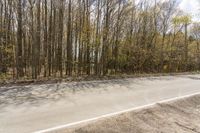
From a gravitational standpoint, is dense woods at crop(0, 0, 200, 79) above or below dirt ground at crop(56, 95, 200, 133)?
above

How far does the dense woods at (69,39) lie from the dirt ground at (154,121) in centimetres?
1114

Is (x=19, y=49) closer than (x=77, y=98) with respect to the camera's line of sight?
No

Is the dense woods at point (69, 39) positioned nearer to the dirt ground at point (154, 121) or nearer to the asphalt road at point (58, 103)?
the asphalt road at point (58, 103)

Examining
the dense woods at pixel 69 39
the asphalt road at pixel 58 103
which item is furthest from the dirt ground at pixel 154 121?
the dense woods at pixel 69 39

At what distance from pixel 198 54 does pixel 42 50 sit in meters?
40.5

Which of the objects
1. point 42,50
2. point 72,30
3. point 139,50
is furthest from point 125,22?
point 42,50

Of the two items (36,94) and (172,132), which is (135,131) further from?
(36,94)

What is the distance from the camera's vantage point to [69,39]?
2695 centimetres

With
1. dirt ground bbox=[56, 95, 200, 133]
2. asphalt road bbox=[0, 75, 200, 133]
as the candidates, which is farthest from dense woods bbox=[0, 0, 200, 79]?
dirt ground bbox=[56, 95, 200, 133]

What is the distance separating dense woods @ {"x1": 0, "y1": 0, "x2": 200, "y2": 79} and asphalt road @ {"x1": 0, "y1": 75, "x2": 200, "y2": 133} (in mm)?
7264

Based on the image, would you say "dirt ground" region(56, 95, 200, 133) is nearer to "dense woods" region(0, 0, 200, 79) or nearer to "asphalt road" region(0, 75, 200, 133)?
"asphalt road" region(0, 75, 200, 133)

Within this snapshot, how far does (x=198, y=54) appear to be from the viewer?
195 ft

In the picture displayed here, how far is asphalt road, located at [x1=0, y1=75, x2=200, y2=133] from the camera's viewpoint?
861 centimetres

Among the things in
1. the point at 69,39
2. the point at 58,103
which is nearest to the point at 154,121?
the point at 58,103
